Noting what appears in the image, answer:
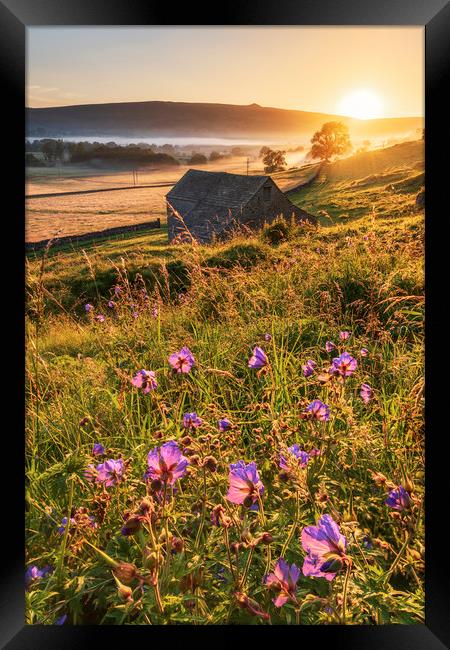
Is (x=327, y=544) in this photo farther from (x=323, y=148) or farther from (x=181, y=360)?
(x=323, y=148)

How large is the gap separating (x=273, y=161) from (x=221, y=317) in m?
0.74

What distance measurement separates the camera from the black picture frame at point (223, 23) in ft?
5.31

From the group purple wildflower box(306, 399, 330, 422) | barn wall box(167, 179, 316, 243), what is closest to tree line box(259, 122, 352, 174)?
barn wall box(167, 179, 316, 243)

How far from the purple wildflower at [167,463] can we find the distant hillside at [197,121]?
1.48 metres

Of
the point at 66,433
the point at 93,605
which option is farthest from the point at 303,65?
the point at 93,605

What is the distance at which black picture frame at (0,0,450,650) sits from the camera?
5.31 ft

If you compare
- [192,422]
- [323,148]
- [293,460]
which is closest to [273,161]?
[323,148]

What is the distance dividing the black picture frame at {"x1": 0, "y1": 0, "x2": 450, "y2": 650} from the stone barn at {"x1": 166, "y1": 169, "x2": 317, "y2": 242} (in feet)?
2.43

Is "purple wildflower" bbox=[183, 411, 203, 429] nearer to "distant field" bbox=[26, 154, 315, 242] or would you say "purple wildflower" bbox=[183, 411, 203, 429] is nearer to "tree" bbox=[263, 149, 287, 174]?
"distant field" bbox=[26, 154, 315, 242]

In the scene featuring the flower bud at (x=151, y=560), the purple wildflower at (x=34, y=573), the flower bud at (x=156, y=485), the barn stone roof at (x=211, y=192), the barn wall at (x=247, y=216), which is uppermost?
the barn stone roof at (x=211, y=192)

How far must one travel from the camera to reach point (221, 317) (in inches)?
99.7

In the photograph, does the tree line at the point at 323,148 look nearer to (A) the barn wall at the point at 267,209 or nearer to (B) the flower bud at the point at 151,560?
(A) the barn wall at the point at 267,209

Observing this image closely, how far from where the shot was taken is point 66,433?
6.45ft

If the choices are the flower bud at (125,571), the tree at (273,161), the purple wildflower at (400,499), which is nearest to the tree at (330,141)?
the tree at (273,161)
